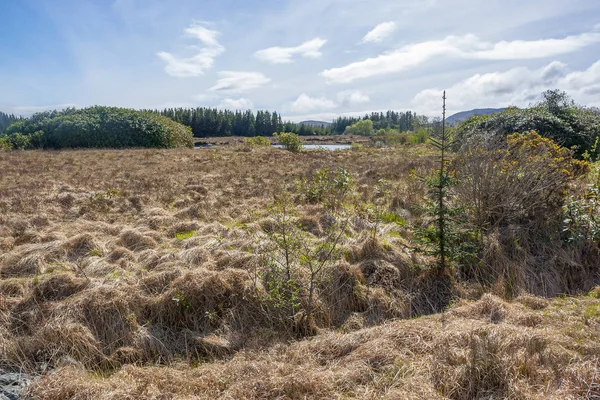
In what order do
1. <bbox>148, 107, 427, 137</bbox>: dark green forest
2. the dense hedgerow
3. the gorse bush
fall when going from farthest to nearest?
<bbox>148, 107, 427, 137</bbox>: dark green forest → the dense hedgerow → the gorse bush

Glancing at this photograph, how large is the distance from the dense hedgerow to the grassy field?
2542 cm

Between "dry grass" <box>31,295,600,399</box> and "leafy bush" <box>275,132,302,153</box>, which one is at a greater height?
"leafy bush" <box>275,132,302,153</box>

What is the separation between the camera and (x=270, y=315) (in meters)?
4.32

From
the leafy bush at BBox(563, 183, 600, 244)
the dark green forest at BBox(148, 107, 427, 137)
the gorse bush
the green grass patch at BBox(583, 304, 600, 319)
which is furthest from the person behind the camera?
the dark green forest at BBox(148, 107, 427, 137)

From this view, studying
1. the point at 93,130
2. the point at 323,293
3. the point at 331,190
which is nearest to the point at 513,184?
the point at 331,190

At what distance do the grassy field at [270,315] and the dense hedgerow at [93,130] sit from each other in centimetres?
2542

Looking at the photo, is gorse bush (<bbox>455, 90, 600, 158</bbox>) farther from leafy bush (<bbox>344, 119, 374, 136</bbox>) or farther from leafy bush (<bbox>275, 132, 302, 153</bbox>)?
leafy bush (<bbox>344, 119, 374, 136</bbox>)

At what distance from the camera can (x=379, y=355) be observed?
11.0 ft

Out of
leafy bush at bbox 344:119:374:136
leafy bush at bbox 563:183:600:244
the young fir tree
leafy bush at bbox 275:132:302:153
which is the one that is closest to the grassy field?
the young fir tree

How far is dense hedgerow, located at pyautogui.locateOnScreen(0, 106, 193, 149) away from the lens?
28359 mm

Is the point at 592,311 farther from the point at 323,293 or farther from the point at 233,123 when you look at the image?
the point at 233,123

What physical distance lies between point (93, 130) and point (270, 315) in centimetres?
3119

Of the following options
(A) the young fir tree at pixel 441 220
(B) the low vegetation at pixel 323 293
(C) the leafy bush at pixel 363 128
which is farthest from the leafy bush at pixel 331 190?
(C) the leafy bush at pixel 363 128

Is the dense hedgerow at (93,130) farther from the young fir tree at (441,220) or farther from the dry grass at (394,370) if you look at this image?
the young fir tree at (441,220)
